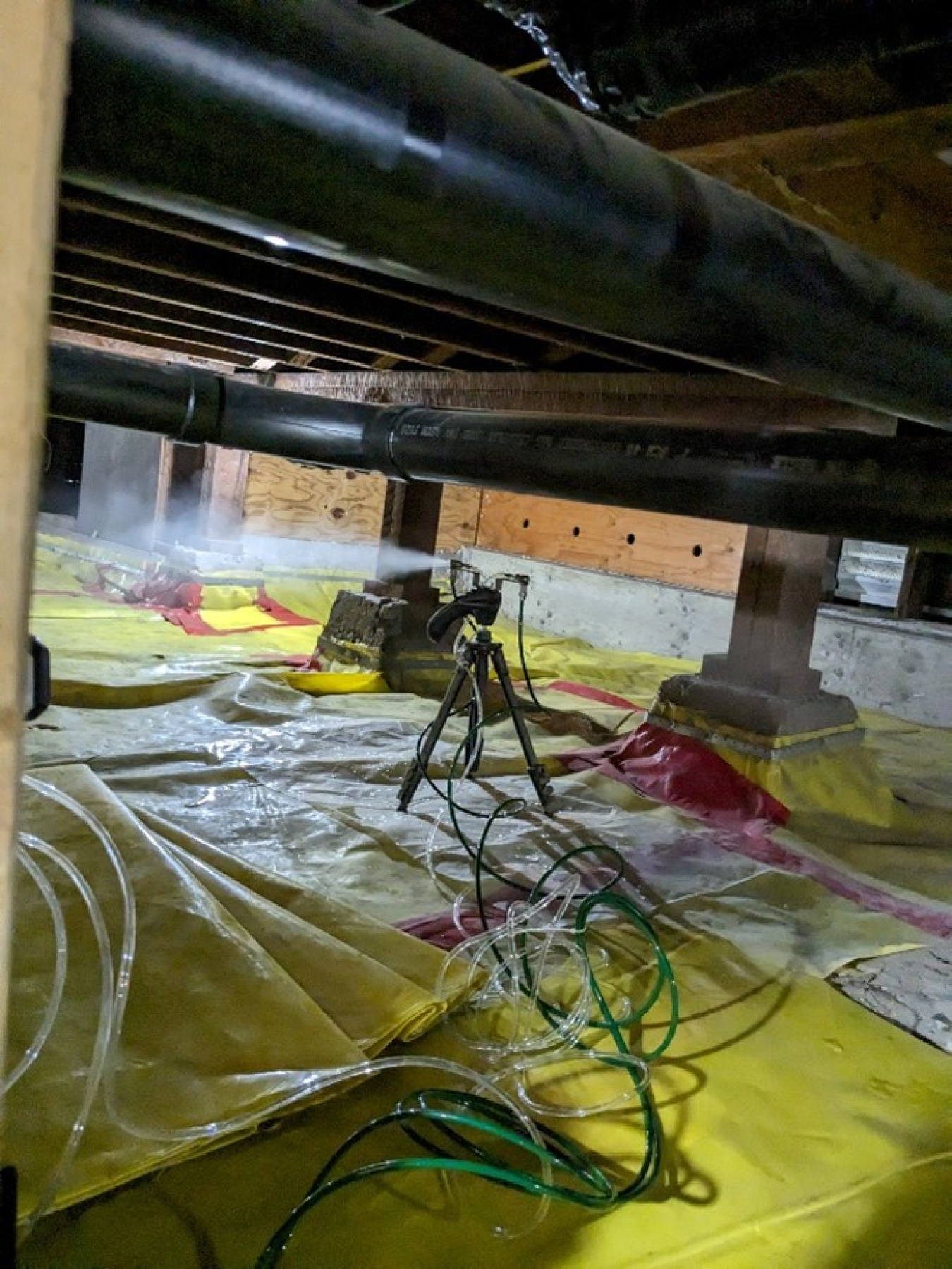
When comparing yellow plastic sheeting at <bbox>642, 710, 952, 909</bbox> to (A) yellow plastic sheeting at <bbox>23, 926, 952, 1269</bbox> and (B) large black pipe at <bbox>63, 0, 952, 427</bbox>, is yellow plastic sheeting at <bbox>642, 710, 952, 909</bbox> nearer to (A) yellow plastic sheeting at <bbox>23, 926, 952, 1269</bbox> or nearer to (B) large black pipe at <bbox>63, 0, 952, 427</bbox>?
(A) yellow plastic sheeting at <bbox>23, 926, 952, 1269</bbox>

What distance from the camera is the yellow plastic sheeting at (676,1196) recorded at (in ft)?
3.18

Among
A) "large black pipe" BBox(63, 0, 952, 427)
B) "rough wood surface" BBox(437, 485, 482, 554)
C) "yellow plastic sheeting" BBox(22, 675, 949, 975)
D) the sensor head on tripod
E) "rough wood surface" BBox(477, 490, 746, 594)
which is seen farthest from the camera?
"rough wood surface" BBox(437, 485, 482, 554)

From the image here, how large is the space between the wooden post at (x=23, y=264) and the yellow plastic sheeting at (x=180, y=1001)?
3.02 feet

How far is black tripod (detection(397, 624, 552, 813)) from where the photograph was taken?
2.38 meters

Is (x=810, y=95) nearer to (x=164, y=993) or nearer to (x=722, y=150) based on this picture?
(x=722, y=150)

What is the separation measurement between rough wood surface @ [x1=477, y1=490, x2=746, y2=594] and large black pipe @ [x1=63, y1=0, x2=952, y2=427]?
390 cm

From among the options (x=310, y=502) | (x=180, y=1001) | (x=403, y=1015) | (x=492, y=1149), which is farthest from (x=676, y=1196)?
(x=310, y=502)

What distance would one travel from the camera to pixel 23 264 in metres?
0.29

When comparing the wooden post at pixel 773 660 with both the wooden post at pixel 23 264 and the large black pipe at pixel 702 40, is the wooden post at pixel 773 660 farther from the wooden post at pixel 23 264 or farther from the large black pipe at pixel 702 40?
the wooden post at pixel 23 264

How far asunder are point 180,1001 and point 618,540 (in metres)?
4.85

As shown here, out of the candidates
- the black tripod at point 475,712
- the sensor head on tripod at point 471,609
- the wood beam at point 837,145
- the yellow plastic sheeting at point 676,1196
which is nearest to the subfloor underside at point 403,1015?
the yellow plastic sheeting at point 676,1196

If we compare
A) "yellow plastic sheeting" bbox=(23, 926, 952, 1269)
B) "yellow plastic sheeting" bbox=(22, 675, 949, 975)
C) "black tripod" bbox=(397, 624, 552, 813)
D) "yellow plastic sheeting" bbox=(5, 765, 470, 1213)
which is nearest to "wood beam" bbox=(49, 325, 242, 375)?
"yellow plastic sheeting" bbox=(22, 675, 949, 975)

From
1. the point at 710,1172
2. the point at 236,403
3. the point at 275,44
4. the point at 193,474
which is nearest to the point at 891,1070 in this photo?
the point at 710,1172

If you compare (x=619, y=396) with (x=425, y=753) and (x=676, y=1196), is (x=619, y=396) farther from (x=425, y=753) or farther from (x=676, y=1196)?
(x=676, y=1196)
